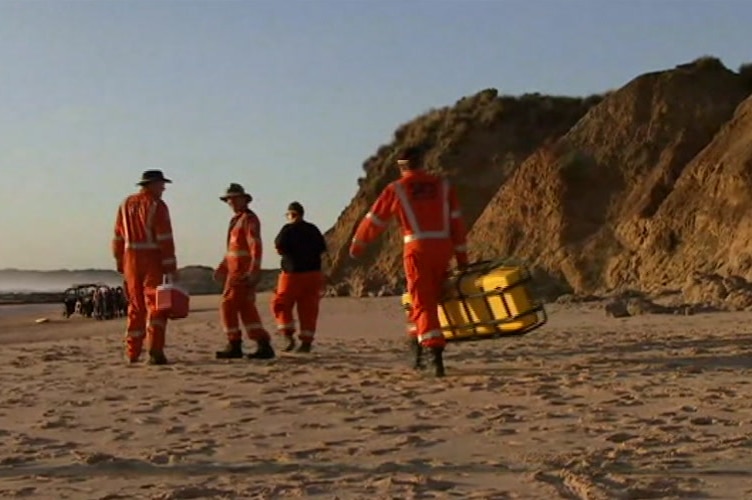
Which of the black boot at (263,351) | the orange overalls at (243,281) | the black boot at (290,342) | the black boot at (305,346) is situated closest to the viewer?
the black boot at (263,351)

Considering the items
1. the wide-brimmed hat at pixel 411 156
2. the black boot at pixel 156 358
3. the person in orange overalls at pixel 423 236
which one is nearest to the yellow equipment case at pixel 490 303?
the person in orange overalls at pixel 423 236

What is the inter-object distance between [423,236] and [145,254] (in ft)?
9.62

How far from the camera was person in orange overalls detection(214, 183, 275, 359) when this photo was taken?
9844 millimetres

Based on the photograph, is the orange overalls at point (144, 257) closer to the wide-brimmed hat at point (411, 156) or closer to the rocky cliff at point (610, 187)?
the wide-brimmed hat at point (411, 156)

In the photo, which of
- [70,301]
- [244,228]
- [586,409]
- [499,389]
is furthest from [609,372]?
[70,301]

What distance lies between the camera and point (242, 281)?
9.98 meters

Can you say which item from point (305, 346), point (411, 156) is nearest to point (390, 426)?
point (411, 156)

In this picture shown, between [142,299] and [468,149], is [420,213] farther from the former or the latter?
[468,149]

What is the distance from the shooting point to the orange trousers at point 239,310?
9859mm

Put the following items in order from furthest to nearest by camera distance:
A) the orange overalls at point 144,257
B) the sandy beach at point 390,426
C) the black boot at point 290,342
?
the black boot at point 290,342, the orange overalls at point 144,257, the sandy beach at point 390,426

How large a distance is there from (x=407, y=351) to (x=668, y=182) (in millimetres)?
18522

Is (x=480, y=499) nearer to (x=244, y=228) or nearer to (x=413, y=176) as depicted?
(x=413, y=176)

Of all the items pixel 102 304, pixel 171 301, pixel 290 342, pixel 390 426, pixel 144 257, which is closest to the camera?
pixel 390 426

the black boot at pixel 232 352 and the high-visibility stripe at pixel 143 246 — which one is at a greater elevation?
the high-visibility stripe at pixel 143 246
